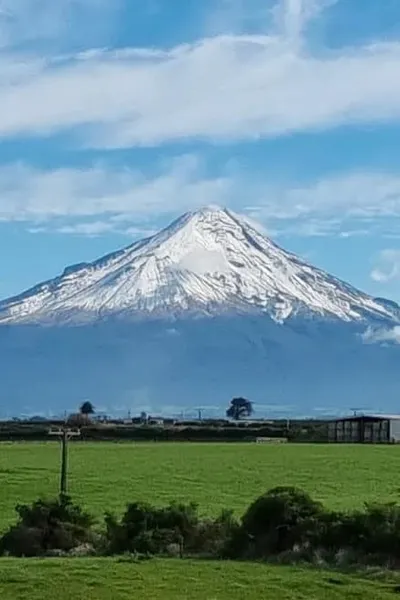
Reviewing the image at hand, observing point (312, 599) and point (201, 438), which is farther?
point (201, 438)

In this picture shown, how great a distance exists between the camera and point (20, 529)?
90.4 ft

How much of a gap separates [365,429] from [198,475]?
6057 centimetres

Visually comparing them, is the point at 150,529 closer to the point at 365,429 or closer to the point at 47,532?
the point at 47,532

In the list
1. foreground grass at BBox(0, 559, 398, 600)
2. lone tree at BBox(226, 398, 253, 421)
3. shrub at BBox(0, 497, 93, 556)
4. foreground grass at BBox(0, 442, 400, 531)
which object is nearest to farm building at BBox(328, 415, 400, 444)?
foreground grass at BBox(0, 442, 400, 531)

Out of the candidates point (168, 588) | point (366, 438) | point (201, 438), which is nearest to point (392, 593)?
point (168, 588)

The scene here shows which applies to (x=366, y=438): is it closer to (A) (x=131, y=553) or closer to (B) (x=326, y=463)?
(B) (x=326, y=463)

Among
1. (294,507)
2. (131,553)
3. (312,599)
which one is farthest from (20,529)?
(312,599)

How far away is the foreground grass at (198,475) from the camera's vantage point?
44.0 metres

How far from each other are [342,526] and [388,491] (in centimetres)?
2115

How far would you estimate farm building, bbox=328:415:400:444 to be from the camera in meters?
113

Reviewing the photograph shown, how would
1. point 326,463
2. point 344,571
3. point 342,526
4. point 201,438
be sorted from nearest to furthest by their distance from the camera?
point 344,571
point 342,526
point 326,463
point 201,438

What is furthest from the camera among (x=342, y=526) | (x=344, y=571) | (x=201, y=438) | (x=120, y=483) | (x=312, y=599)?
(x=201, y=438)

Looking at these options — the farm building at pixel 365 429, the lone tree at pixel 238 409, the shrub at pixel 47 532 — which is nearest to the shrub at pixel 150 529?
the shrub at pixel 47 532

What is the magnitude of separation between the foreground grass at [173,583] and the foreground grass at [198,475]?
1134 cm
